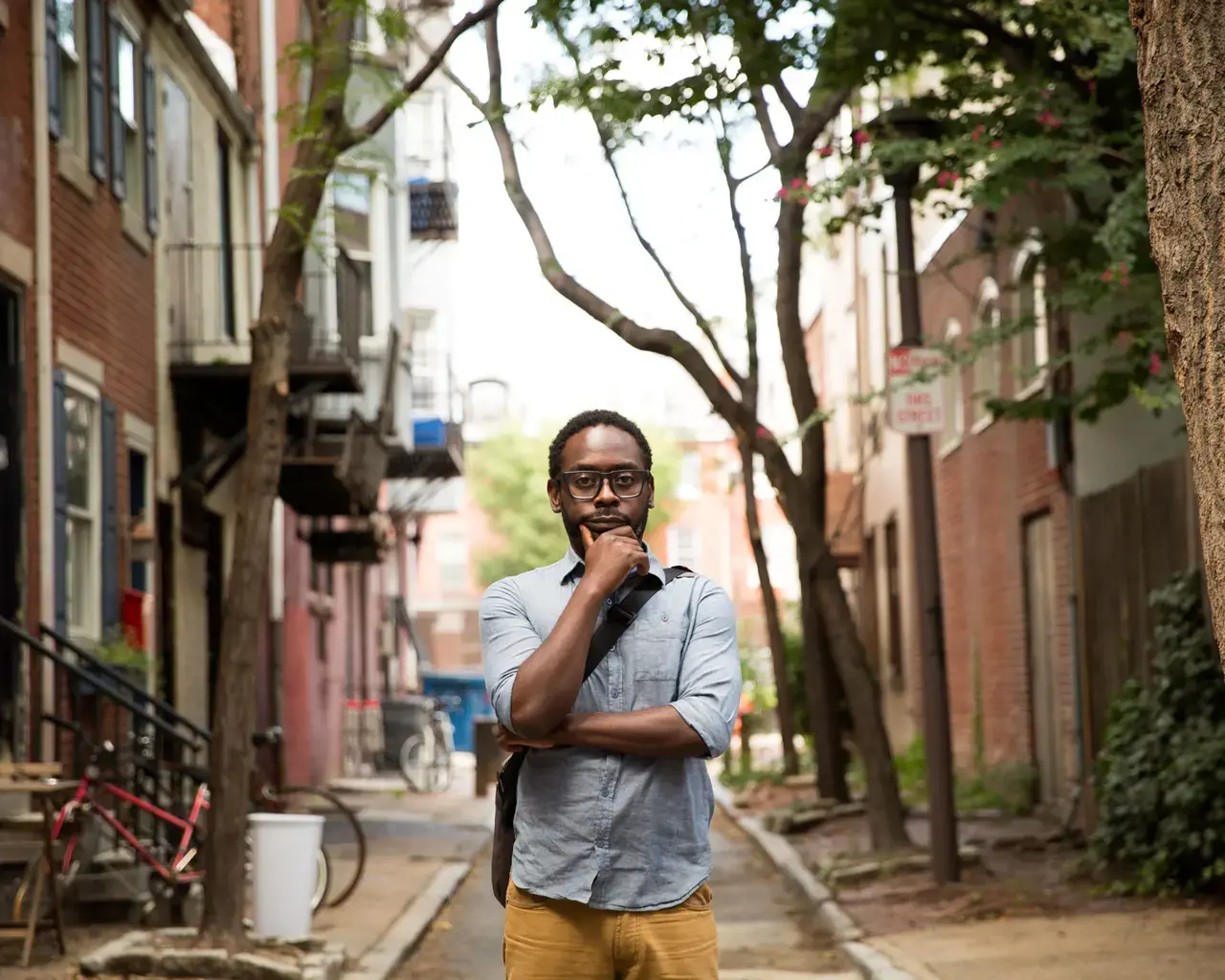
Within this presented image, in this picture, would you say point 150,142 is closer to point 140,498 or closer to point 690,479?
point 140,498

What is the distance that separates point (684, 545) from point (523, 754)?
222 feet

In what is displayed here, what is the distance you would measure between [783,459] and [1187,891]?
4665 mm

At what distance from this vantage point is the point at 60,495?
1285 centimetres

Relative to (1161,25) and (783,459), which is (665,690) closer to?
(1161,25)

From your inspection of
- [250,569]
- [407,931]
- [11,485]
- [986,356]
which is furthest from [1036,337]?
[250,569]

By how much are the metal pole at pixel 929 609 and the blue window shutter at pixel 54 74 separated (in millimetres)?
5557

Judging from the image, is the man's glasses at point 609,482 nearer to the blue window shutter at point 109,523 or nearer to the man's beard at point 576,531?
the man's beard at point 576,531

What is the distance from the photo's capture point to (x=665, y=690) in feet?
12.1

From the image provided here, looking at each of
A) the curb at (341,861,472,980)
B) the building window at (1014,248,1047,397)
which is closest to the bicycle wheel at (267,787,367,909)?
the curb at (341,861,472,980)

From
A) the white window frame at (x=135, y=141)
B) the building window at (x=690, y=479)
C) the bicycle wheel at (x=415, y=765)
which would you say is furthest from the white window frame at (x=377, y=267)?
the building window at (x=690, y=479)

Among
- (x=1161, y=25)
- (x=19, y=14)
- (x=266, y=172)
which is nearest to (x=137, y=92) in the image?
(x=19, y=14)

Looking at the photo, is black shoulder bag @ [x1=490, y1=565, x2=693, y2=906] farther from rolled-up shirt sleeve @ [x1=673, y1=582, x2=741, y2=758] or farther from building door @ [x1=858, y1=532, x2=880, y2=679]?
building door @ [x1=858, y1=532, x2=880, y2=679]

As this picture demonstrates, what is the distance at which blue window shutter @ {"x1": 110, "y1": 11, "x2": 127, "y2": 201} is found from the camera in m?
14.6

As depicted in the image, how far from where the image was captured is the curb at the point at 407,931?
9.73 m
